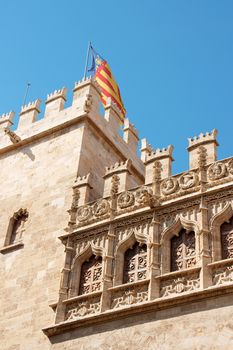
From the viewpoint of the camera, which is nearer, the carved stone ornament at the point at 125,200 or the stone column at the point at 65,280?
the stone column at the point at 65,280

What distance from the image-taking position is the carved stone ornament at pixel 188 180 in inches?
495

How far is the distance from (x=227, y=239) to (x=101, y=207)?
3.33 metres

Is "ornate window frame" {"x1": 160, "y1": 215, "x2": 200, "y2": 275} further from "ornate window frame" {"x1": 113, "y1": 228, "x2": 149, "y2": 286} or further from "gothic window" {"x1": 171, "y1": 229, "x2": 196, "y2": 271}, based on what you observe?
"ornate window frame" {"x1": 113, "y1": 228, "x2": 149, "y2": 286}

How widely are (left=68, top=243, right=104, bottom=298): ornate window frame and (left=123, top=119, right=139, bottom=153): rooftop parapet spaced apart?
19.1ft

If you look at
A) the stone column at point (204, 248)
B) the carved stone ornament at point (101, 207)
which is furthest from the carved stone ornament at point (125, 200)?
the stone column at point (204, 248)

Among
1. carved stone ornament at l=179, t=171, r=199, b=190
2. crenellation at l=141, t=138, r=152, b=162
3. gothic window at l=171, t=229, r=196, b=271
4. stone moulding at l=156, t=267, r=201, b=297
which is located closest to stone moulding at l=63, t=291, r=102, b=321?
stone moulding at l=156, t=267, r=201, b=297

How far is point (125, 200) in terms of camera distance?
13492 millimetres

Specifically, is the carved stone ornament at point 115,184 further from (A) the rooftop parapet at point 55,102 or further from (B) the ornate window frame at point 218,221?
(A) the rooftop parapet at point 55,102

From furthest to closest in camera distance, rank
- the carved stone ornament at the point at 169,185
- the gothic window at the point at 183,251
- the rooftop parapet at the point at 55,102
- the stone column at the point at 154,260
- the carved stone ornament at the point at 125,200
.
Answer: the rooftop parapet at the point at 55,102 → the carved stone ornament at the point at 125,200 → the carved stone ornament at the point at 169,185 → the gothic window at the point at 183,251 → the stone column at the point at 154,260

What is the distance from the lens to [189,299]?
10.9m

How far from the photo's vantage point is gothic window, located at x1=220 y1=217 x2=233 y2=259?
11336 millimetres

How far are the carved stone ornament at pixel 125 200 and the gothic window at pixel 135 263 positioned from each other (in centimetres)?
103

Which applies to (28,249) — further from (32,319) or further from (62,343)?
(62,343)

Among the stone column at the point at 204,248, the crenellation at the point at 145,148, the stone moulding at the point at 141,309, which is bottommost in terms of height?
the stone moulding at the point at 141,309
